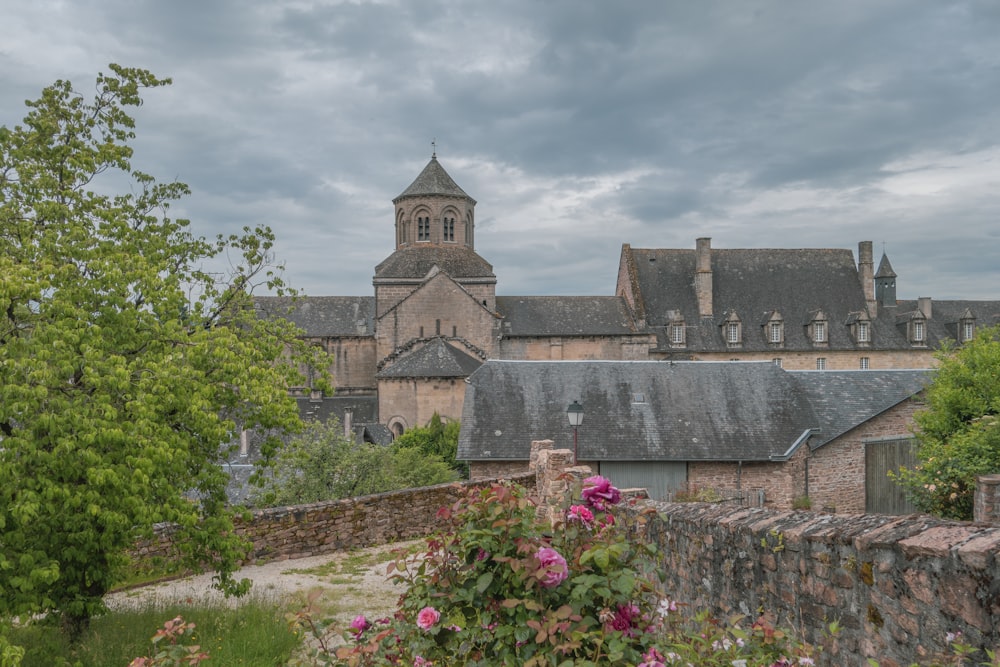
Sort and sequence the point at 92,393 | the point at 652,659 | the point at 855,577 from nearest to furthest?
the point at 652,659 → the point at 855,577 → the point at 92,393

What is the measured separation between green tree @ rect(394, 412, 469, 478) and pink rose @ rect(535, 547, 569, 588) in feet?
96.0

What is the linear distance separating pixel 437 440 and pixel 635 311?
19929 mm

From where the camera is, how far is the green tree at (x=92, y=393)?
7.36 m

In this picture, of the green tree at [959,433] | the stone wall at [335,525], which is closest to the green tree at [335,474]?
the stone wall at [335,525]

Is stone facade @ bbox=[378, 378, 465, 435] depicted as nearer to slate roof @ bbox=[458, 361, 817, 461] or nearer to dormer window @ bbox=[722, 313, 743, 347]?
slate roof @ bbox=[458, 361, 817, 461]

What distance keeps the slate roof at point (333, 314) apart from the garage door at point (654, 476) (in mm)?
27242

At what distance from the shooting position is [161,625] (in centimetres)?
878

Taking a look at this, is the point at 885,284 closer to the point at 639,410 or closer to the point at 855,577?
the point at 639,410

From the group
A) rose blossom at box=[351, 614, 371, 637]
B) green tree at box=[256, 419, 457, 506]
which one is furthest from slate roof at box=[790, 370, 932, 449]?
rose blossom at box=[351, 614, 371, 637]

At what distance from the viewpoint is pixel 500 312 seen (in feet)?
155

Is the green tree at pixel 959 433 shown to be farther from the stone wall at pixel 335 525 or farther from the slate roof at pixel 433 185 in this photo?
the slate roof at pixel 433 185

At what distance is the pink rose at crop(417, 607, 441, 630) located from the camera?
3.35m

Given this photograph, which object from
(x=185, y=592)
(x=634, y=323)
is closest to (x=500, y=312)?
(x=634, y=323)

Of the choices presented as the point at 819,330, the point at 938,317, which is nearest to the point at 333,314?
the point at 819,330
